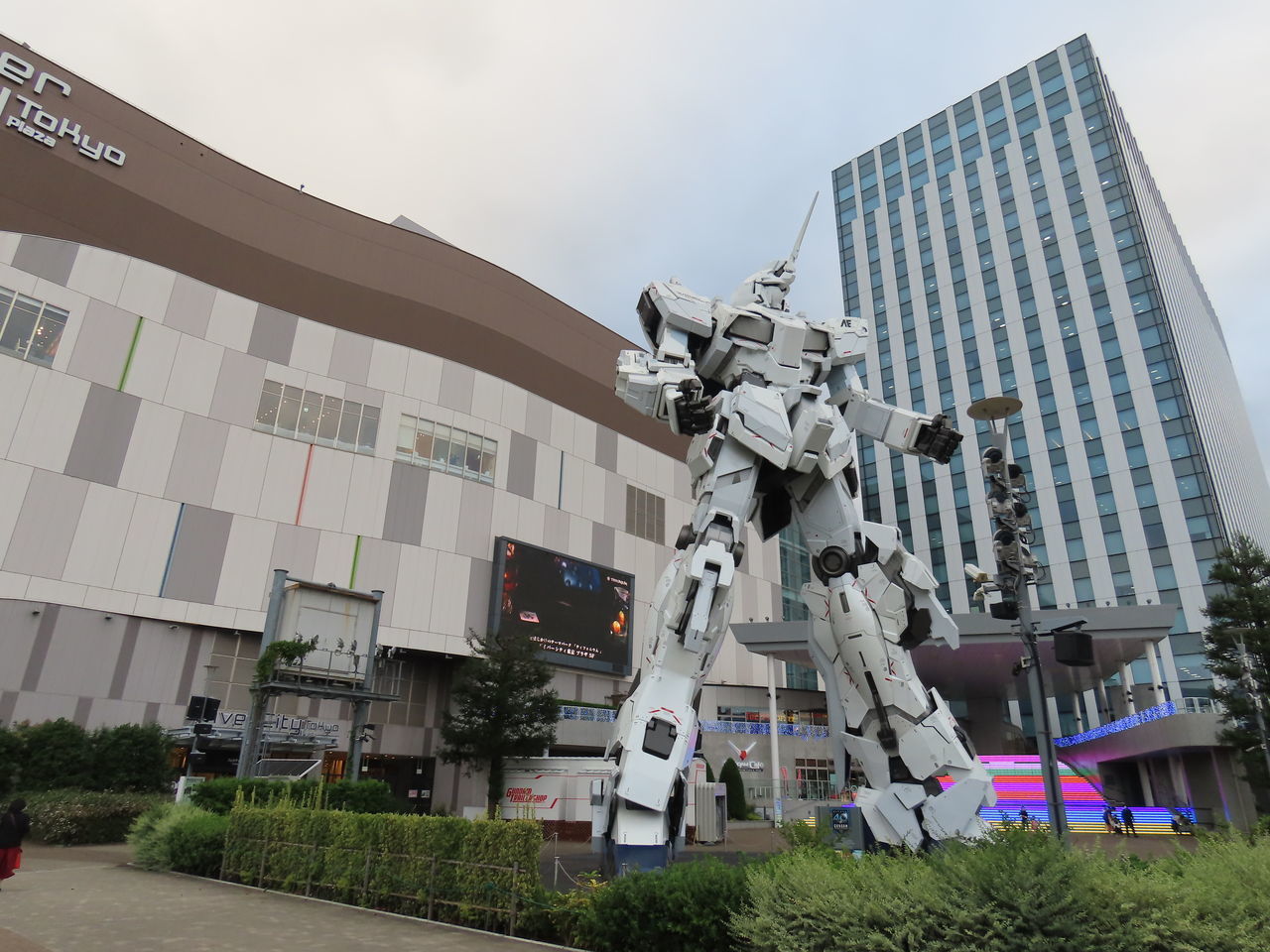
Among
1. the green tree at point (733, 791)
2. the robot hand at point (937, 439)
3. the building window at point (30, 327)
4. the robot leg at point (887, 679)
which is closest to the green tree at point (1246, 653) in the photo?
the green tree at point (733, 791)

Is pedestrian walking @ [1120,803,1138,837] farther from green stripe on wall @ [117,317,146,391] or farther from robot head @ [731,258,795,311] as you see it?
green stripe on wall @ [117,317,146,391]

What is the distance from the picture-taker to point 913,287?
63.9m

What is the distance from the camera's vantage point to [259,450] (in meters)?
29.5

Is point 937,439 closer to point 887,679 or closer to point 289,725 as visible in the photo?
point 887,679

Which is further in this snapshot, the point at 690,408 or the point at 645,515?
the point at 645,515

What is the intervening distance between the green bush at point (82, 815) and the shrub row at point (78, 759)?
2.76 meters

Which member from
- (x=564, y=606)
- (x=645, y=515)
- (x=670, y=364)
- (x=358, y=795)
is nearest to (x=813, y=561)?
(x=670, y=364)

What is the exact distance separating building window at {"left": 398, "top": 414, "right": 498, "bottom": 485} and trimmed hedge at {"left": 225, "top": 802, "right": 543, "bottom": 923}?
Answer: 930 inches

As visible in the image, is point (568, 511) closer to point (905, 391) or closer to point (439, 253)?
point (439, 253)

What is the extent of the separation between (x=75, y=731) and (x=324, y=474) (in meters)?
12.3

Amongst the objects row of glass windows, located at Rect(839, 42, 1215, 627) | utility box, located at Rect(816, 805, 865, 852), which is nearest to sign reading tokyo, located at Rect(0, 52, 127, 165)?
utility box, located at Rect(816, 805, 865, 852)

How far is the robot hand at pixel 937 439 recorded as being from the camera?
33.7ft

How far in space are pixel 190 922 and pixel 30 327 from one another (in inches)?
1037

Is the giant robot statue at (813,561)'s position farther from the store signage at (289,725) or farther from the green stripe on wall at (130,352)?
the green stripe on wall at (130,352)
